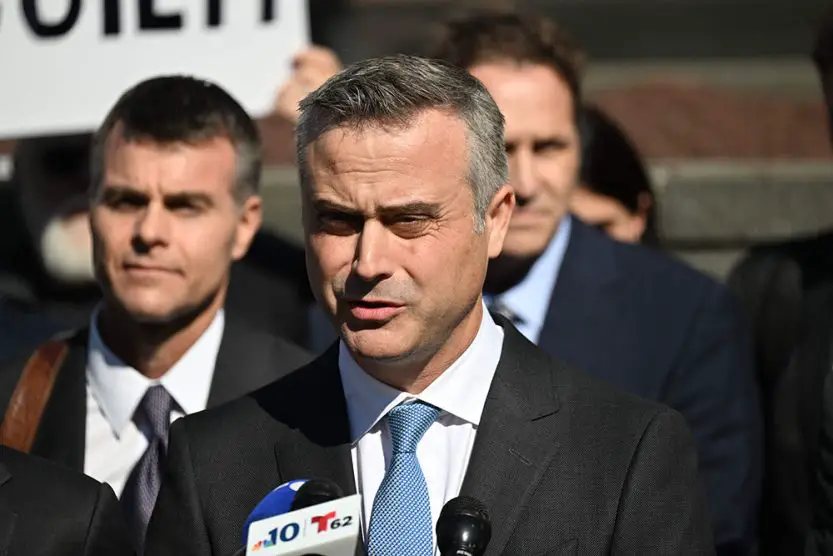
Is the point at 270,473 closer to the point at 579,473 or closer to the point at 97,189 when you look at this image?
the point at 579,473

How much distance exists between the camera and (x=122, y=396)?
168 inches

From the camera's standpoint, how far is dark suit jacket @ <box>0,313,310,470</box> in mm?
4102

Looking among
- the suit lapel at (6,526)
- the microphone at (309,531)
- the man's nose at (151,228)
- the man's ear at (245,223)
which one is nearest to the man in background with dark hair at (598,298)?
the man's ear at (245,223)

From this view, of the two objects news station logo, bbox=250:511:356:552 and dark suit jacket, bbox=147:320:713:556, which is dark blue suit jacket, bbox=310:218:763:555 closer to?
dark suit jacket, bbox=147:320:713:556

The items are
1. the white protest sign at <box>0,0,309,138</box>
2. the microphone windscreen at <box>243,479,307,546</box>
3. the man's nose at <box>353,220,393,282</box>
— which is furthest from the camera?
the white protest sign at <box>0,0,309,138</box>

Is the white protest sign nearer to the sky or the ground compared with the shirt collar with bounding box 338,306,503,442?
nearer to the sky

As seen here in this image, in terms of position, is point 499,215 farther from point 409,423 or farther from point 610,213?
point 610,213

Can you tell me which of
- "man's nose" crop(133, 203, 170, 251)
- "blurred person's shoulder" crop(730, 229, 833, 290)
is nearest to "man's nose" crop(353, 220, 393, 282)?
"man's nose" crop(133, 203, 170, 251)

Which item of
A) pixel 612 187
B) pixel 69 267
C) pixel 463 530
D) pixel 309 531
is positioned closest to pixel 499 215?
pixel 463 530

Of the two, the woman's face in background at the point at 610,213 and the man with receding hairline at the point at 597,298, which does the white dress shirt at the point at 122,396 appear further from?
the woman's face in background at the point at 610,213

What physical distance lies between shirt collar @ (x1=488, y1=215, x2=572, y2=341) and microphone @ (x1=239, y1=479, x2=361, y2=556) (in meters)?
2.00

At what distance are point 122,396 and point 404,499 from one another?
126 cm

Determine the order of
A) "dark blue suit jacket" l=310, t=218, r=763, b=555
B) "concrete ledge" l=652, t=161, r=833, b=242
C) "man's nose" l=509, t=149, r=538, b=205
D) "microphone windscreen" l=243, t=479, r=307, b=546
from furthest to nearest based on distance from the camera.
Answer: "concrete ledge" l=652, t=161, r=833, b=242
"man's nose" l=509, t=149, r=538, b=205
"dark blue suit jacket" l=310, t=218, r=763, b=555
"microphone windscreen" l=243, t=479, r=307, b=546

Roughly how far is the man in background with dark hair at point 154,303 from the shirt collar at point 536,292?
2.33 feet
